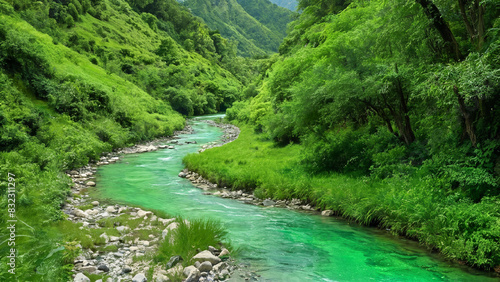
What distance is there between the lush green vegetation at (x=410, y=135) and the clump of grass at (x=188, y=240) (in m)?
6.53

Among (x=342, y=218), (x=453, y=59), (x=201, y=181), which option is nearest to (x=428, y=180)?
(x=342, y=218)

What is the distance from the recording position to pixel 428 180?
37.8ft

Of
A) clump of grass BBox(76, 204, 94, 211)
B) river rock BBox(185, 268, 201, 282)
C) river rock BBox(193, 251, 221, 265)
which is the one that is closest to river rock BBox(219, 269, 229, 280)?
river rock BBox(193, 251, 221, 265)

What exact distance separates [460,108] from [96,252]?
13.5 metres

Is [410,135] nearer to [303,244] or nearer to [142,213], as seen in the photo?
[303,244]

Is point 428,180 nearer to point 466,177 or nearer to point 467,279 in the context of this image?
point 466,177

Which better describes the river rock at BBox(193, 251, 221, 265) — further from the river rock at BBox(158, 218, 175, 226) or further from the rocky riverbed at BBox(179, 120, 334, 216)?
the rocky riverbed at BBox(179, 120, 334, 216)

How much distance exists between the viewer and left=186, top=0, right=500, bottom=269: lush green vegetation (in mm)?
9266

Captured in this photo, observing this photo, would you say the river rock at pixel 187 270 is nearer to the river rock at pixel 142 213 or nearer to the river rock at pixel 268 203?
the river rock at pixel 142 213

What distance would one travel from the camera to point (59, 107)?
28203mm

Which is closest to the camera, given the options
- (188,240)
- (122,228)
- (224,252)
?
(188,240)

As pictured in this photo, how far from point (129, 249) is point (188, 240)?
6.79 feet

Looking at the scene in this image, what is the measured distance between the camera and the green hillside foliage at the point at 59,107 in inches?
334

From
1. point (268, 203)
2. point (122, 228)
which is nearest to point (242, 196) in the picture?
point (268, 203)
